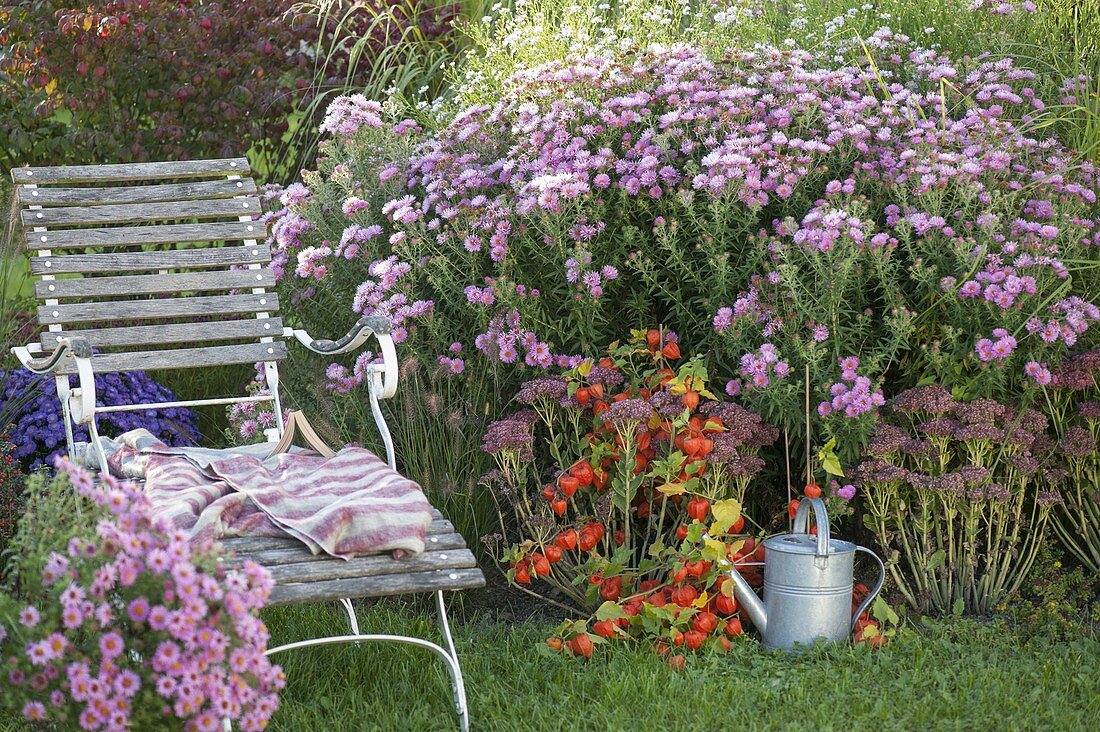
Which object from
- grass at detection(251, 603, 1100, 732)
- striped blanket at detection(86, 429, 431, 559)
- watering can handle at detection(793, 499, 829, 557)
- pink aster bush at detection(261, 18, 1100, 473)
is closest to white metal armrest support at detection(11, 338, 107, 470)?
striped blanket at detection(86, 429, 431, 559)

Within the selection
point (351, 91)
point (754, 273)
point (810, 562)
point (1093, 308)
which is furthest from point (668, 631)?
point (351, 91)

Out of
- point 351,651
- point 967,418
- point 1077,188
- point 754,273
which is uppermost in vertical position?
point 1077,188

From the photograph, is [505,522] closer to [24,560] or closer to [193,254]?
[193,254]

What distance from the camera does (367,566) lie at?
2.51 meters

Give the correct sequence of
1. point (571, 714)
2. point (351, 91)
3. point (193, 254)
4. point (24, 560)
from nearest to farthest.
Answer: point (24, 560) < point (571, 714) < point (193, 254) < point (351, 91)

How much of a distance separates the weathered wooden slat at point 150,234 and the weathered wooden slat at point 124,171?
168 mm

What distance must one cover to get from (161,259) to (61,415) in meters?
0.78

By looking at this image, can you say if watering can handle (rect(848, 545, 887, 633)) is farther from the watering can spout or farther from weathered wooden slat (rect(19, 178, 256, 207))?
weathered wooden slat (rect(19, 178, 256, 207))

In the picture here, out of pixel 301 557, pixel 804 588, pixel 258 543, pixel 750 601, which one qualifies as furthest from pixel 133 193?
pixel 804 588

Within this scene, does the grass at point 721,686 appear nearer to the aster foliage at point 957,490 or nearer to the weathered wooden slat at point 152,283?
the aster foliage at point 957,490

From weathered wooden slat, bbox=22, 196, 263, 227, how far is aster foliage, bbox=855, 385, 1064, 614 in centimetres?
211

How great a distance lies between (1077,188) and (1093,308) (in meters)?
0.37

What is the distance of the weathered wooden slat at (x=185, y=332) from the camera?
361 cm

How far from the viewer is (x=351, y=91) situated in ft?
20.2
